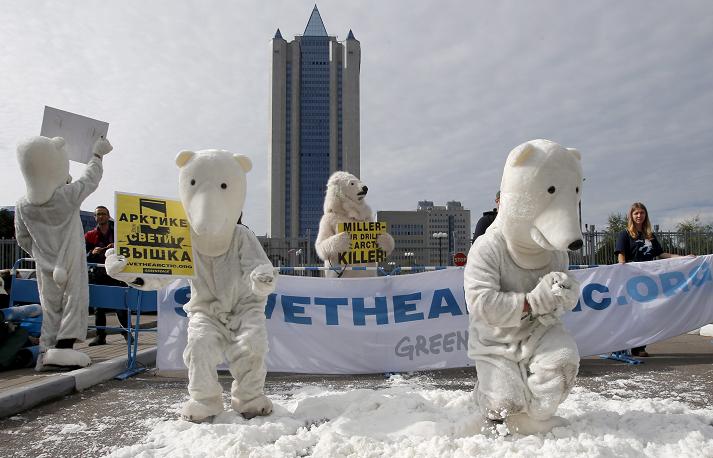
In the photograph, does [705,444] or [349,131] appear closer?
[705,444]

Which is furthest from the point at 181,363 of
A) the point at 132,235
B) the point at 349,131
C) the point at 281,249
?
the point at 349,131

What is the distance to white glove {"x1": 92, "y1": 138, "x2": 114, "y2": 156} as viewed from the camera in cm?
576

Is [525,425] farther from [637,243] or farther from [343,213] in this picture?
[637,243]

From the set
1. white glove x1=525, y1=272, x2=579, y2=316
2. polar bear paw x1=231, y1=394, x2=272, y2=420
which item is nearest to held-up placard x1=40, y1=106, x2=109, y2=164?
polar bear paw x1=231, y1=394, x2=272, y2=420

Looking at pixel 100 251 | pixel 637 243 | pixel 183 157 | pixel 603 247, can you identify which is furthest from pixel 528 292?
pixel 603 247

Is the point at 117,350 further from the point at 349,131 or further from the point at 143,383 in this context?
the point at 349,131

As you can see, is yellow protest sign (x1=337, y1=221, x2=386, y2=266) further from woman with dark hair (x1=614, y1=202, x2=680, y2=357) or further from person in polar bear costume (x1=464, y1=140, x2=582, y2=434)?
person in polar bear costume (x1=464, y1=140, x2=582, y2=434)

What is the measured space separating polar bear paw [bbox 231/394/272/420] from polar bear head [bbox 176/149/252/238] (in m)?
1.15

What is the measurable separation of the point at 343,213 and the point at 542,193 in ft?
13.2

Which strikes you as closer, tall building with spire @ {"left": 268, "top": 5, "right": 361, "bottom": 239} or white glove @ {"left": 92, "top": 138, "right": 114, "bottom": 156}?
white glove @ {"left": 92, "top": 138, "right": 114, "bottom": 156}

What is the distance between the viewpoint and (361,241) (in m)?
6.38

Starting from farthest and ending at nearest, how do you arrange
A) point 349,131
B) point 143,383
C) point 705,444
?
point 349,131 < point 143,383 < point 705,444

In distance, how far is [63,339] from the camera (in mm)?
5254

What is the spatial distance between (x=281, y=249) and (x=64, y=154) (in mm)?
10548
